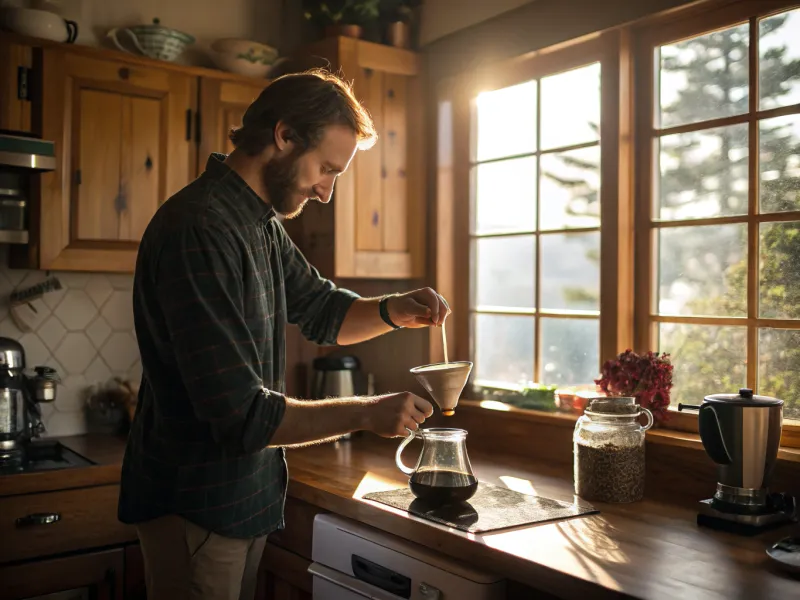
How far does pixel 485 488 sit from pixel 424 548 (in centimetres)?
33

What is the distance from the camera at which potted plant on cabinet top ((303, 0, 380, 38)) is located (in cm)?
287

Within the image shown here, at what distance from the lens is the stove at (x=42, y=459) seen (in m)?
2.38

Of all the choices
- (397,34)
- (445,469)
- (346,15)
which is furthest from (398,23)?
(445,469)

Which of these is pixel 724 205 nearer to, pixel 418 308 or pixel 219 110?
pixel 418 308

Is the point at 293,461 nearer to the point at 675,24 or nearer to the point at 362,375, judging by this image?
the point at 362,375

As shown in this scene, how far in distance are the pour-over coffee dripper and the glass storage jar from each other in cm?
38

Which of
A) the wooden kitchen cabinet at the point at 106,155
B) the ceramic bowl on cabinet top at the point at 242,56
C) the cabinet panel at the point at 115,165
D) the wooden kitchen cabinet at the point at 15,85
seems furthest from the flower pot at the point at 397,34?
the wooden kitchen cabinet at the point at 15,85

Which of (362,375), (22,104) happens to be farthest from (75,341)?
(362,375)

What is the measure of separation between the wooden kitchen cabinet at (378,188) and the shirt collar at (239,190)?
102 cm

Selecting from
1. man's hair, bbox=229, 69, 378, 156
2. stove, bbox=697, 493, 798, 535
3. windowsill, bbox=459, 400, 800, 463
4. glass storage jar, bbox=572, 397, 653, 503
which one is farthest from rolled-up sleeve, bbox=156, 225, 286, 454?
windowsill, bbox=459, 400, 800, 463

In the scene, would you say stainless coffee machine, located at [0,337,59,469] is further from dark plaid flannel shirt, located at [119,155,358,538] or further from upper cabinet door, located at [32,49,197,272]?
dark plaid flannel shirt, located at [119,155,358,538]

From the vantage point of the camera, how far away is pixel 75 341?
294cm

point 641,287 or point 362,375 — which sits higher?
point 641,287

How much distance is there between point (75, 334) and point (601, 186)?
1884 millimetres
